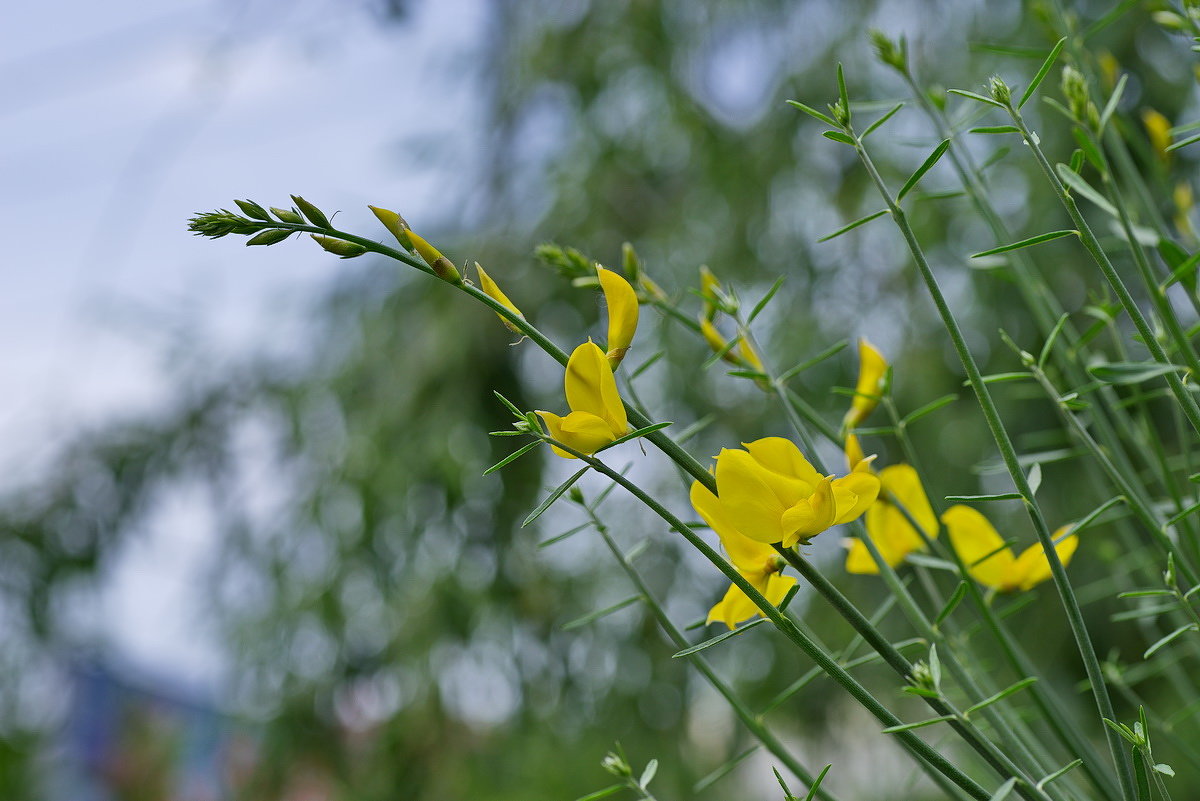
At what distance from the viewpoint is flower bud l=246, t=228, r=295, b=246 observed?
30 cm

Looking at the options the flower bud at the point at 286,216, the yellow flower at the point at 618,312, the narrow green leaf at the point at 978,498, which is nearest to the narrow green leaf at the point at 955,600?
the narrow green leaf at the point at 978,498

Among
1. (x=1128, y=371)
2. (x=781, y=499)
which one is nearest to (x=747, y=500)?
(x=781, y=499)

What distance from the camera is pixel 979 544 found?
1.53 feet

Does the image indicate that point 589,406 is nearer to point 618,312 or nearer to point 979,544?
point 618,312

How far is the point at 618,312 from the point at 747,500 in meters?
0.08

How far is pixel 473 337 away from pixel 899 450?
0.68 meters

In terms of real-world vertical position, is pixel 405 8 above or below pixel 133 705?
above

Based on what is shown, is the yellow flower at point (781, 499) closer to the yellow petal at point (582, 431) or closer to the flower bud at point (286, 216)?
the yellow petal at point (582, 431)

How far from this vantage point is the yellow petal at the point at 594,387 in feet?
1.04

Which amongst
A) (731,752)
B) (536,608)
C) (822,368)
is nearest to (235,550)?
(536,608)

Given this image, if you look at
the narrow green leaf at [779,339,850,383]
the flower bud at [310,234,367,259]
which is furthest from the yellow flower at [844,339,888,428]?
the flower bud at [310,234,367,259]

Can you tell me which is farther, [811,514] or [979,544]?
[979,544]

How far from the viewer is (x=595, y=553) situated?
1.72 meters

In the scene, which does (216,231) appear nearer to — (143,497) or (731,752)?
(731,752)
